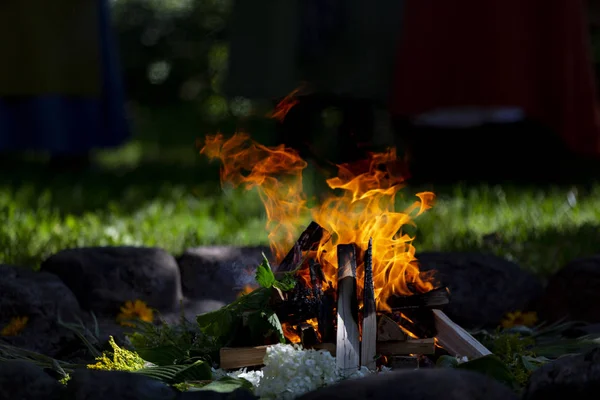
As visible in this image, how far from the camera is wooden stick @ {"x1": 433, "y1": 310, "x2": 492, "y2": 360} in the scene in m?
2.52

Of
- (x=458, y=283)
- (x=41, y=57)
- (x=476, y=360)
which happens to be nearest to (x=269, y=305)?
(x=476, y=360)

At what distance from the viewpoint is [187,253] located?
3477 millimetres

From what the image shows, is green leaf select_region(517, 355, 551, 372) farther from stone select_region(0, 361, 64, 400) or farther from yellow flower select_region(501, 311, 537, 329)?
stone select_region(0, 361, 64, 400)

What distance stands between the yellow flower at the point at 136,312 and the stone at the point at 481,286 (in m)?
0.95

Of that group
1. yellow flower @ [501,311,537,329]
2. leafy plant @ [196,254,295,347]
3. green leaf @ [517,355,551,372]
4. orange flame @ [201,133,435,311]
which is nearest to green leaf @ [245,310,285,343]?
leafy plant @ [196,254,295,347]

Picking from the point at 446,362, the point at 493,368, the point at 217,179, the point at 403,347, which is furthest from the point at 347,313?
the point at 217,179

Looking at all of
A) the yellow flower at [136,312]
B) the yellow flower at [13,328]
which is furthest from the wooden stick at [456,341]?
the yellow flower at [13,328]

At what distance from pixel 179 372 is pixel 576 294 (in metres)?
1.48

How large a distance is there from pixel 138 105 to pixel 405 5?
7.31 meters

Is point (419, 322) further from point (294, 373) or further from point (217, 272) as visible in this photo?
point (217, 272)

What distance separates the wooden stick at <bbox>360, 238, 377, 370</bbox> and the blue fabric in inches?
162

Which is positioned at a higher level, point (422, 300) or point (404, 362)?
point (422, 300)

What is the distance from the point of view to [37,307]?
2979 mm

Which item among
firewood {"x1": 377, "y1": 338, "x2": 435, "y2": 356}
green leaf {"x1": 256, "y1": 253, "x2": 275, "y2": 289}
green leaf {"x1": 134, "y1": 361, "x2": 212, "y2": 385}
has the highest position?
green leaf {"x1": 256, "y1": 253, "x2": 275, "y2": 289}
